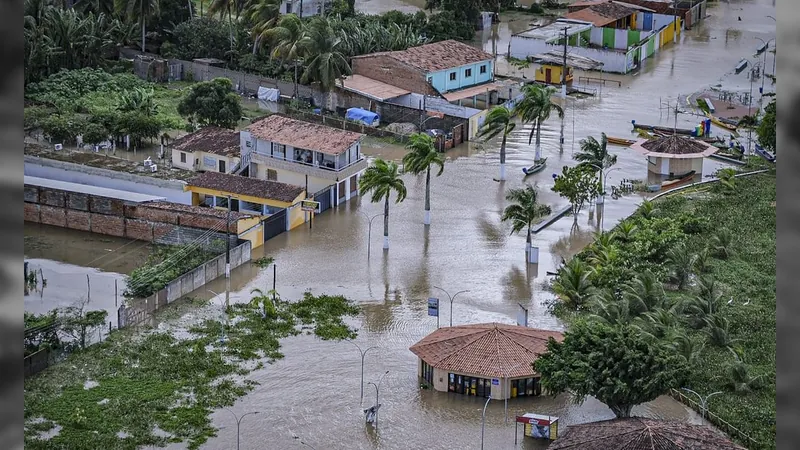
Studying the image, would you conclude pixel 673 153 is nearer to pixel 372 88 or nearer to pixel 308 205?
pixel 372 88

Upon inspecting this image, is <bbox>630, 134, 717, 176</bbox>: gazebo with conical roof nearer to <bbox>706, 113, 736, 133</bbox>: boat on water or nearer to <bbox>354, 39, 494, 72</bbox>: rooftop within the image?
<bbox>706, 113, 736, 133</bbox>: boat on water

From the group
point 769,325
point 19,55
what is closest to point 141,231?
point 769,325

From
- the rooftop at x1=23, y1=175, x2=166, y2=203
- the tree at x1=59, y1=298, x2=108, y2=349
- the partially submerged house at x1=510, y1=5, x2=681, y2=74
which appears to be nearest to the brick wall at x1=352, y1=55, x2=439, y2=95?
the partially submerged house at x1=510, y1=5, x2=681, y2=74

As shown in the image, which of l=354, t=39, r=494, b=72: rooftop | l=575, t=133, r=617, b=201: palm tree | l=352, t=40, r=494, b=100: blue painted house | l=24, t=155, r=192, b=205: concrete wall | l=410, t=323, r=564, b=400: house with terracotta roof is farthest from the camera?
l=354, t=39, r=494, b=72: rooftop

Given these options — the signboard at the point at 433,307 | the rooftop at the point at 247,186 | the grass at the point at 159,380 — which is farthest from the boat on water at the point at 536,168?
the signboard at the point at 433,307

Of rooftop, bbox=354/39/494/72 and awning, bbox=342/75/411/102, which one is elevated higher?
rooftop, bbox=354/39/494/72

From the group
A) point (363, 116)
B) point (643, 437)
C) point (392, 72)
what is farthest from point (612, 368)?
point (392, 72)
